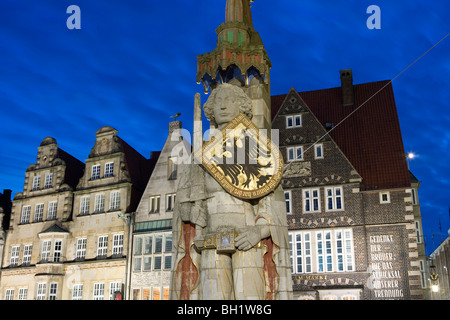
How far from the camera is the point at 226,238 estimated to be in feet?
23.0

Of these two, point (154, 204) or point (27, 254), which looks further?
point (27, 254)

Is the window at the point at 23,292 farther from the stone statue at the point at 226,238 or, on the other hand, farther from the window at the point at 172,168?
the stone statue at the point at 226,238

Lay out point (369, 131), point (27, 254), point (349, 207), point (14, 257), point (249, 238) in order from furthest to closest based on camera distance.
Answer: point (14, 257) → point (27, 254) → point (369, 131) → point (349, 207) → point (249, 238)

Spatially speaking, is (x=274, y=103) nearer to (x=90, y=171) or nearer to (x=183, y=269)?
(x=90, y=171)

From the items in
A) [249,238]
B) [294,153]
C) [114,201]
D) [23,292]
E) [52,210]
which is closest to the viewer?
[249,238]

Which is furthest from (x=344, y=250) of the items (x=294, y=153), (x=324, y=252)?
(x=294, y=153)

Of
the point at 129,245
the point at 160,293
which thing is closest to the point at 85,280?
the point at 129,245

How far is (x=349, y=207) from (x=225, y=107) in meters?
14.9

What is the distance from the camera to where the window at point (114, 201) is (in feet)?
84.8

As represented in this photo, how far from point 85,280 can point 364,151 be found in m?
15.4

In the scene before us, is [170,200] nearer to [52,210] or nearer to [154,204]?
[154,204]

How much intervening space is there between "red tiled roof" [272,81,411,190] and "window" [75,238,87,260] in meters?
12.1

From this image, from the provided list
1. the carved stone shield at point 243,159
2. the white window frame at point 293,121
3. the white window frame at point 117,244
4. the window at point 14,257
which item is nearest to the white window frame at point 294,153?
the white window frame at point 293,121

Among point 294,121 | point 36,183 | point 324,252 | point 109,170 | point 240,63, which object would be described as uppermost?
point 294,121
